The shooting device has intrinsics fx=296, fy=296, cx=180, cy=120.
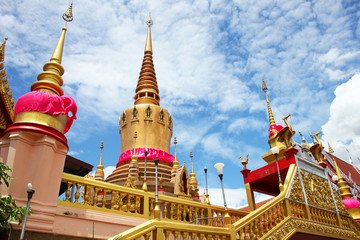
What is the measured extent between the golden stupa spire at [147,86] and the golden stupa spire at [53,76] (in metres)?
11.0

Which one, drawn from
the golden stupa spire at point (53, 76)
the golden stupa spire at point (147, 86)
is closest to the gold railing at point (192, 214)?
the golden stupa spire at point (53, 76)

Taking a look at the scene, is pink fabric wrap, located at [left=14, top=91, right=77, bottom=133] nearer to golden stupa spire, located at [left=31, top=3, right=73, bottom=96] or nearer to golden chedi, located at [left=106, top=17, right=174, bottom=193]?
golden stupa spire, located at [left=31, top=3, right=73, bottom=96]

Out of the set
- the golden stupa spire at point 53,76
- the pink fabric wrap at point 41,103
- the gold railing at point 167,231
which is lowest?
the gold railing at point 167,231

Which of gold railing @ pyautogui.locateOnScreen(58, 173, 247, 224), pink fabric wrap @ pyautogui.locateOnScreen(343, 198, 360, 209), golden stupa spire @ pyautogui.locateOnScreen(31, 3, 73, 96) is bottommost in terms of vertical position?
gold railing @ pyautogui.locateOnScreen(58, 173, 247, 224)

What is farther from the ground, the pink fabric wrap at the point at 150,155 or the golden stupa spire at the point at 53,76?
the pink fabric wrap at the point at 150,155

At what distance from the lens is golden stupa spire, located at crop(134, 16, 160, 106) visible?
1973 cm

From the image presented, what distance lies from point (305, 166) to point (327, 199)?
1.46 metres

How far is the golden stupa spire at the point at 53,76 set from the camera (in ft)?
24.3

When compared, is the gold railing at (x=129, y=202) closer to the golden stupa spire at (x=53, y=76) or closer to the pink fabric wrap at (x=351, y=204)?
the golden stupa spire at (x=53, y=76)

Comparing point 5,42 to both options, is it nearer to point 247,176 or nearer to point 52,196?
point 52,196

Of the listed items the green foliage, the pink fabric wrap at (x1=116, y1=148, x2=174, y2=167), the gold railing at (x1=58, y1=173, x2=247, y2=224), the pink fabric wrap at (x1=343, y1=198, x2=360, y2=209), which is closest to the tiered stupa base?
the pink fabric wrap at (x1=116, y1=148, x2=174, y2=167)

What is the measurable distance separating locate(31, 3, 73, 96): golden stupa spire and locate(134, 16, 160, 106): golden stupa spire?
1095 centimetres

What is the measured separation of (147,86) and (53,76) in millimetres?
12752

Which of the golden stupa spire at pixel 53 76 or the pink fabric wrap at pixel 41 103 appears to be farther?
the golden stupa spire at pixel 53 76
